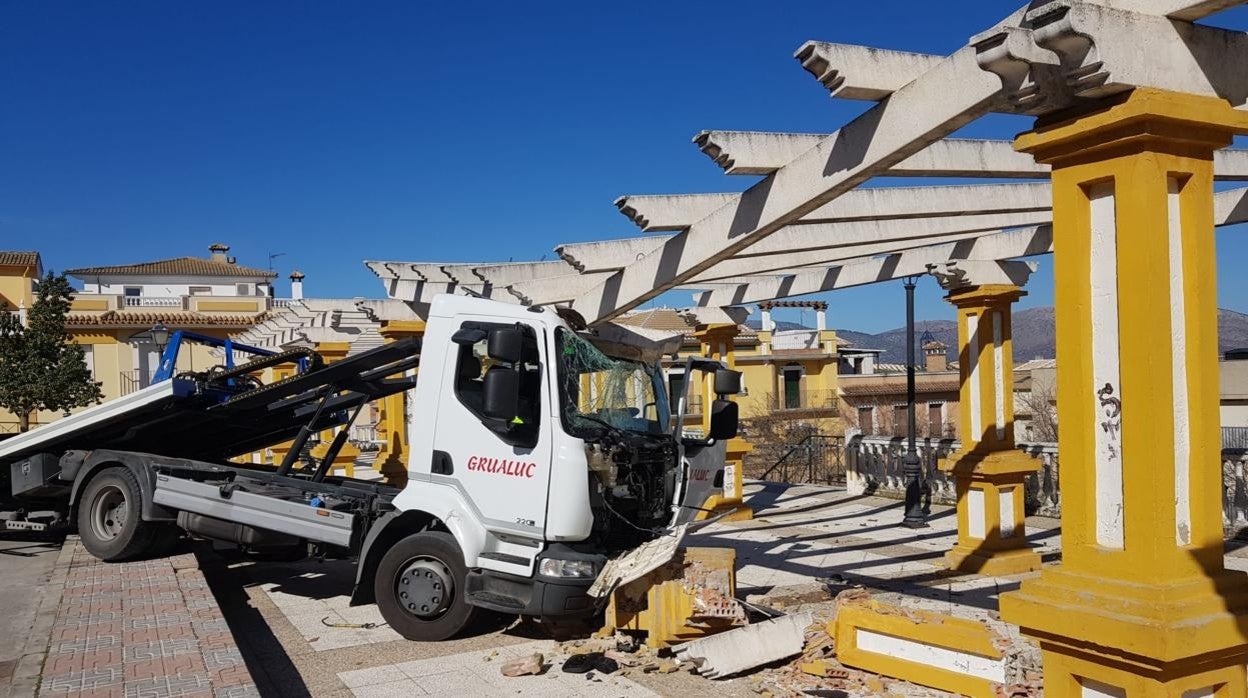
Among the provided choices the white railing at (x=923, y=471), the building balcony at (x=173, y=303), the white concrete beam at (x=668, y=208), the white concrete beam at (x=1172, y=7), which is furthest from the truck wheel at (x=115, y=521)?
the building balcony at (x=173, y=303)

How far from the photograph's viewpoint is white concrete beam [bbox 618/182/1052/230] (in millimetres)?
6695

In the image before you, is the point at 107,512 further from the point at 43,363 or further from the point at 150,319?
the point at 150,319

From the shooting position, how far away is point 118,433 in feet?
34.1

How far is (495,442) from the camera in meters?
7.08

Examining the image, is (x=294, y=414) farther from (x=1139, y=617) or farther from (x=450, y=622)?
(x=1139, y=617)

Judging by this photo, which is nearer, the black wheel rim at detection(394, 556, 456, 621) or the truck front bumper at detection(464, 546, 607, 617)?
the truck front bumper at detection(464, 546, 607, 617)

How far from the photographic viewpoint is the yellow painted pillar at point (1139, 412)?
3.45 m

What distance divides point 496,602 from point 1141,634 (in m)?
4.63

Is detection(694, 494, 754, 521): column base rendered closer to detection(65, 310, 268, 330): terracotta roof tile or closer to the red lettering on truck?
the red lettering on truck

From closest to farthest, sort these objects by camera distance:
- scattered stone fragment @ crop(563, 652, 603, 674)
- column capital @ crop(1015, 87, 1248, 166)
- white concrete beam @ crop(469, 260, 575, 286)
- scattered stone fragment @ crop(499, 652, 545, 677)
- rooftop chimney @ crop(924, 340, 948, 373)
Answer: column capital @ crop(1015, 87, 1248, 166)
scattered stone fragment @ crop(499, 652, 545, 677)
scattered stone fragment @ crop(563, 652, 603, 674)
white concrete beam @ crop(469, 260, 575, 286)
rooftop chimney @ crop(924, 340, 948, 373)

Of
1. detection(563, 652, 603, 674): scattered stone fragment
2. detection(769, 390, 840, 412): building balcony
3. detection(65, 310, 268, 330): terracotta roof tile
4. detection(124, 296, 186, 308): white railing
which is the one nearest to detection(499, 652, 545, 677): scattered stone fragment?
detection(563, 652, 603, 674): scattered stone fragment

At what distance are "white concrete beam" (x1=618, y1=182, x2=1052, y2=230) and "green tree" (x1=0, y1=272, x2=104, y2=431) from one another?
93.2 ft

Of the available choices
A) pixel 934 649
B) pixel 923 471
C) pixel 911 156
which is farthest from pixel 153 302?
pixel 911 156

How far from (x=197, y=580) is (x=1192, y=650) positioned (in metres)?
7.73
